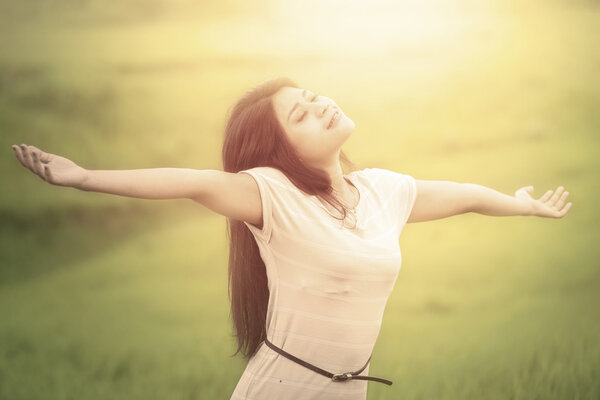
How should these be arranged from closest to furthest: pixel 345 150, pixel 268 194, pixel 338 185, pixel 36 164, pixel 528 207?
pixel 36 164 → pixel 268 194 → pixel 338 185 → pixel 528 207 → pixel 345 150

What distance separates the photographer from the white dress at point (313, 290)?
123cm

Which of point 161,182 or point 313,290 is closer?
point 161,182

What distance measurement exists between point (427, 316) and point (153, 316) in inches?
31.1

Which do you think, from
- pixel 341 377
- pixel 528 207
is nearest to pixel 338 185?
pixel 341 377

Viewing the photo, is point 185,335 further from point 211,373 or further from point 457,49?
point 457,49

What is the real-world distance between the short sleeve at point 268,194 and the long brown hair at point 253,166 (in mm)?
38

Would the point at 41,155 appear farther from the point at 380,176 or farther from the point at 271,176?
the point at 380,176

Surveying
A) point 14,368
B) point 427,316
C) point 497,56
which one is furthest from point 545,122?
point 14,368

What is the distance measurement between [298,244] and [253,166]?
19 cm

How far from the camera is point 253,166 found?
132 centimetres

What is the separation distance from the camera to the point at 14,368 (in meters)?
1.79

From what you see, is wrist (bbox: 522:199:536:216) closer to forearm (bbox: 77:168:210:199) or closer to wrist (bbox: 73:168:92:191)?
forearm (bbox: 77:168:210:199)

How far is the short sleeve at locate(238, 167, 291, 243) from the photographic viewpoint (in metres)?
1.21

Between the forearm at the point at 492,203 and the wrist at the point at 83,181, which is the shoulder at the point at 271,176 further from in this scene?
the forearm at the point at 492,203
